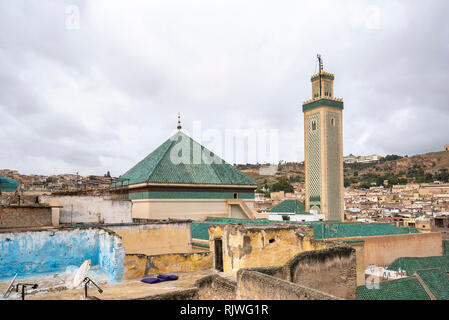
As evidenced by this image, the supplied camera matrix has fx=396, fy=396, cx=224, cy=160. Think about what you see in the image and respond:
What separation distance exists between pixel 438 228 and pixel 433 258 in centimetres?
1027

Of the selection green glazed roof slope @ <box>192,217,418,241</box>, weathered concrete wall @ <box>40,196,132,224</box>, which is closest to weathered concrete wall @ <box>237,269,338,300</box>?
weathered concrete wall @ <box>40,196,132,224</box>

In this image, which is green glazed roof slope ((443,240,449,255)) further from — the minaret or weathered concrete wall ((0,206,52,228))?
weathered concrete wall ((0,206,52,228))

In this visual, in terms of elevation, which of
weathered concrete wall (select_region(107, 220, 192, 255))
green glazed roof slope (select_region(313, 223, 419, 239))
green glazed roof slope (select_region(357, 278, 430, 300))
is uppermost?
weathered concrete wall (select_region(107, 220, 192, 255))

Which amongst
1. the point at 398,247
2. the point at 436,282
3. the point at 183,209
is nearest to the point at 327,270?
the point at 436,282

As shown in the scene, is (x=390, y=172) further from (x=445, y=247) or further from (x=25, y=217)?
(x=25, y=217)

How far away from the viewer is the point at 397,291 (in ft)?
40.1

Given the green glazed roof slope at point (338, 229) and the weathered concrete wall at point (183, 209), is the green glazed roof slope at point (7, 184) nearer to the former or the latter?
the weathered concrete wall at point (183, 209)

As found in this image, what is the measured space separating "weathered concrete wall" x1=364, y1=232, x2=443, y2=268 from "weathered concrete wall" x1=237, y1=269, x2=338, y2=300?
463 inches

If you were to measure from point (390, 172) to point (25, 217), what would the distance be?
290ft

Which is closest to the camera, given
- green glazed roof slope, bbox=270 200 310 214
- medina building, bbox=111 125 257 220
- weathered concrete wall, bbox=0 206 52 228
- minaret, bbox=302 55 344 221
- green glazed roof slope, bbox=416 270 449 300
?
weathered concrete wall, bbox=0 206 52 228

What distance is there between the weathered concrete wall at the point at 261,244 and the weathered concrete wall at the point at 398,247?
340 inches

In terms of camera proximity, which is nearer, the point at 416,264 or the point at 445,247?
the point at 416,264

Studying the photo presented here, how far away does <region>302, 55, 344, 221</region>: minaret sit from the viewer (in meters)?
31.0
